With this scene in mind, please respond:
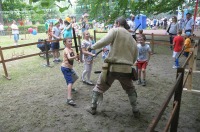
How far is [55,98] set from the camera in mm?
5219

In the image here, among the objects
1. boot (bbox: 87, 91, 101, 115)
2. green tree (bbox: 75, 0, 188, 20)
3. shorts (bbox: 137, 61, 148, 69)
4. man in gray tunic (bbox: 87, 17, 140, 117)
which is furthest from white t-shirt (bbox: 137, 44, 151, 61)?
boot (bbox: 87, 91, 101, 115)

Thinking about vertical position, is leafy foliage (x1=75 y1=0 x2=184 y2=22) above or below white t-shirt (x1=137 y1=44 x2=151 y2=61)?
above

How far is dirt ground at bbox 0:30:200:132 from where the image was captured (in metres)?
3.84

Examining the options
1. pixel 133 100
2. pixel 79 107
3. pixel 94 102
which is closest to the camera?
pixel 133 100

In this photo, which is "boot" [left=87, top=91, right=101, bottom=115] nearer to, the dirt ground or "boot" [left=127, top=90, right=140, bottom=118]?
the dirt ground

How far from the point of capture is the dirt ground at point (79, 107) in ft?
12.6

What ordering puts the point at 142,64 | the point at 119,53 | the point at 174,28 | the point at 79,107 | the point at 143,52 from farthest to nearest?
the point at 174,28 < the point at 142,64 < the point at 143,52 < the point at 79,107 < the point at 119,53

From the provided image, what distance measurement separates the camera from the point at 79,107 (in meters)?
4.62

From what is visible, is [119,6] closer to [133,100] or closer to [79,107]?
[133,100]

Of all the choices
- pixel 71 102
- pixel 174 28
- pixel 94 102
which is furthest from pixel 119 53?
pixel 174 28

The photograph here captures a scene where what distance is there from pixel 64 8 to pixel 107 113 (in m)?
2.58

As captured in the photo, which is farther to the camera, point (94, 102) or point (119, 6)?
point (119, 6)

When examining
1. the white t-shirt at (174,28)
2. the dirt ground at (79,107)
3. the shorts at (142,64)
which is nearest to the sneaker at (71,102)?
the dirt ground at (79,107)

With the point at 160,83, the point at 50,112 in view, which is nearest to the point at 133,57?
the point at 50,112
